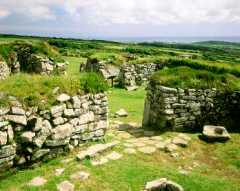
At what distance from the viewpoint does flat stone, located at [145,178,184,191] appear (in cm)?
658

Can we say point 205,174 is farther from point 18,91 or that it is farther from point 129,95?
point 129,95

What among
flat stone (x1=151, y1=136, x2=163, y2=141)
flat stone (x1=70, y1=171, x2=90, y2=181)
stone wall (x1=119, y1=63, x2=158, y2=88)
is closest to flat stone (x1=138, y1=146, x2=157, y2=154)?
flat stone (x1=151, y1=136, x2=163, y2=141)

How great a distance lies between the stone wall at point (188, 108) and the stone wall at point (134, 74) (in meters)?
11.8

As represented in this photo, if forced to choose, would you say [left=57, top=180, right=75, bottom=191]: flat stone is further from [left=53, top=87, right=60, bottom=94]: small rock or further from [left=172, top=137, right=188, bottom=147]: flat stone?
[left=172, top=137, right=188, bottom=147]: flat stone

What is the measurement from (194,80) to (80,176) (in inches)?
265

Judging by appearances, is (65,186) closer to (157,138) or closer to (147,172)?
(147,172)

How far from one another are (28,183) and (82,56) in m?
42.1

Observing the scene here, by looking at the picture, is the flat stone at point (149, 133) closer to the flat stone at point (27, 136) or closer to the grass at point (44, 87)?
the grass at point (44, 87)

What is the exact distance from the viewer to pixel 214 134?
10.6 metres

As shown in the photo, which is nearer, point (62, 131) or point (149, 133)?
point (62, 131)

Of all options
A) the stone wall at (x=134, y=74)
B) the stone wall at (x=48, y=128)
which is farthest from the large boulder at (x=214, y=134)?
the stone wall at (x=134, y=74)

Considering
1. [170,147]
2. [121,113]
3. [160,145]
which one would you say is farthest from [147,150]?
[121,113]

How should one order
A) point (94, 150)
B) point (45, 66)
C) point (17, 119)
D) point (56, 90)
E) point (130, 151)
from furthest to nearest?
point (45, 66), point (130, 151), point (94, 150), point (56, 90), point (17, 119)

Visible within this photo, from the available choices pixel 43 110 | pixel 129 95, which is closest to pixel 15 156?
pixel 43 110
